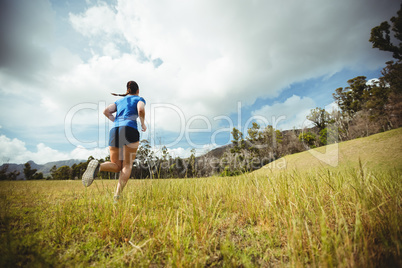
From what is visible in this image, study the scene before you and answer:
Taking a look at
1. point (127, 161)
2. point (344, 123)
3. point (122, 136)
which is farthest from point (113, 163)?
point (344, 123)

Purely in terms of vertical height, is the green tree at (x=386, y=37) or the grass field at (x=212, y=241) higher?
the green tree at (x=386, y=37)

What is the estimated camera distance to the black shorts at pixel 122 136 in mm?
2711

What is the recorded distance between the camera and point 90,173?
266 cm

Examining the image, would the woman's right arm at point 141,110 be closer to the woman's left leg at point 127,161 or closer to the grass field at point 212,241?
the woman's left leg at point 127,161

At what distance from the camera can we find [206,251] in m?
1.18

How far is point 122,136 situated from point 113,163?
1.74 feet

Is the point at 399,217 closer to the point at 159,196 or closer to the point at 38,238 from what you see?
the point at 159,196

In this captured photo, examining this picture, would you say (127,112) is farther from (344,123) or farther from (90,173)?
(344,123)

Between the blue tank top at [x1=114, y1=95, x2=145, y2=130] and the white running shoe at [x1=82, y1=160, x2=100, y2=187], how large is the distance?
32.5 inches

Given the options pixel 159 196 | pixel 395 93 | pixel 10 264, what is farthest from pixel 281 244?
pixel 395 93

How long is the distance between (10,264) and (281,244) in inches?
78.9

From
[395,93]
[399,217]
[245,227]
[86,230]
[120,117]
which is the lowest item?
[245,227]

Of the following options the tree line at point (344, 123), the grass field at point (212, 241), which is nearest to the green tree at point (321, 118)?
the tree line at point (344, 123)

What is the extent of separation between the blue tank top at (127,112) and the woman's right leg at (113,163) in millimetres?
481
